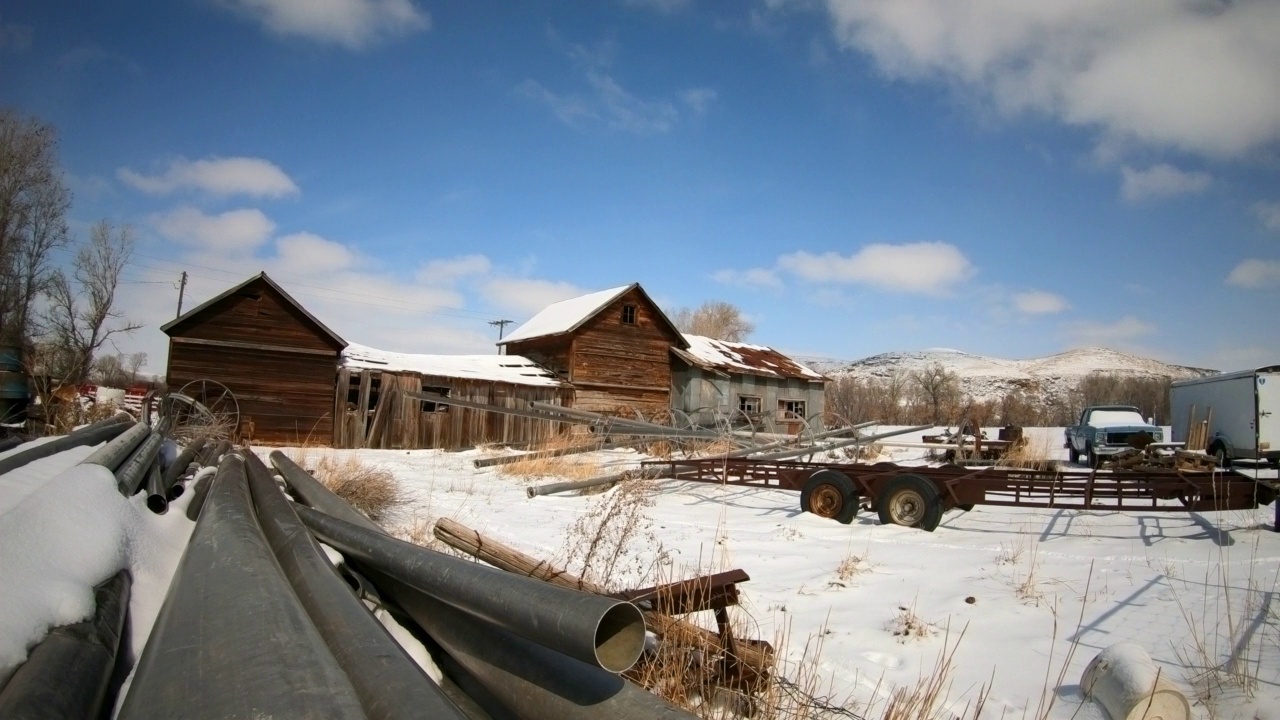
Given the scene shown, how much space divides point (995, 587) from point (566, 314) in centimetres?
2377

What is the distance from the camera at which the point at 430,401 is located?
19.4 metres

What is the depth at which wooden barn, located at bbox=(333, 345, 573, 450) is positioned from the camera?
20.7 metres

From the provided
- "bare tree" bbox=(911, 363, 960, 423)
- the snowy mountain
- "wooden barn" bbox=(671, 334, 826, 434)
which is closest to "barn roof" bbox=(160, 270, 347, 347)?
"wooden barn" bbox=(671, 334, 826, 434)

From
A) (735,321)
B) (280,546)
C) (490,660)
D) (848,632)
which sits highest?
(735,321)

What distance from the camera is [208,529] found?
2.98 m

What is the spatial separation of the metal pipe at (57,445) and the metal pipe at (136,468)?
499mm

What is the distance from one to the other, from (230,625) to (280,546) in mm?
1505

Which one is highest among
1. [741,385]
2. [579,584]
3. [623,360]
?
[623,360]

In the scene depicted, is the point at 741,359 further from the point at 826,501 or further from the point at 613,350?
the point at 826,501

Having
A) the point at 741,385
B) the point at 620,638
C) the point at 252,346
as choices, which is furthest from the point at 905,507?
the point at 741,385

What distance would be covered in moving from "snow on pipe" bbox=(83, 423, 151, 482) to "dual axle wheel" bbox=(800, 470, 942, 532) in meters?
8.04

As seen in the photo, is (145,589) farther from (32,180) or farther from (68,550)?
(32,180)

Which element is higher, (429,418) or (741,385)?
(741,385)

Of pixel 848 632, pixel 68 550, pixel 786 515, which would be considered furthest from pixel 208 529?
pixel 786 515
